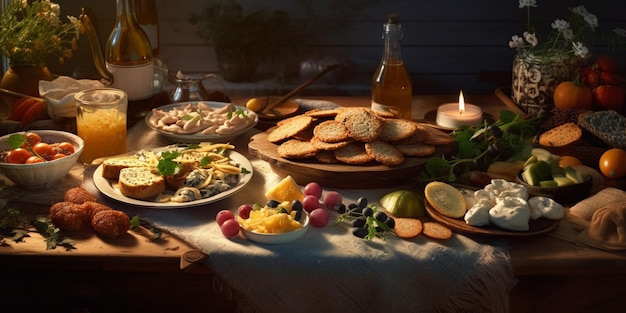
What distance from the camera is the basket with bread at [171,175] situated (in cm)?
190

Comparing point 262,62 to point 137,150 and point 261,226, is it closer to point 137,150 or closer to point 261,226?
point 137,150

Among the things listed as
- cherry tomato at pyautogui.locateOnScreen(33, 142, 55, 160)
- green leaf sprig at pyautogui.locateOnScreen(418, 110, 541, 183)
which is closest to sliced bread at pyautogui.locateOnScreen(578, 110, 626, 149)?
green leaf sprig at pyautogui.locateOnScreen(418, 110, 541, 183)

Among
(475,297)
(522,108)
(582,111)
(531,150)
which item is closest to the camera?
(475,297)

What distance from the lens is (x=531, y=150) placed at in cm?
212

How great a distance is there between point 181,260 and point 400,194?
51 cm

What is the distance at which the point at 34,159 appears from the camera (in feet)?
6.47

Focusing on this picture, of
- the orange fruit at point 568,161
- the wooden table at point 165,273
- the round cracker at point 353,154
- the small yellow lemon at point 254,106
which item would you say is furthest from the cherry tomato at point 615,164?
the small yellow lemon at point 254,106

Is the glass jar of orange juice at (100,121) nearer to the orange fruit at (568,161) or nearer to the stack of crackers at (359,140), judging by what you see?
the stack of crackers at (359,140)

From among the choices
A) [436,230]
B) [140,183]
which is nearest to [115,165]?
[140,183]

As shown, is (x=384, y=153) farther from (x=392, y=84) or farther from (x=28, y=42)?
(x=28, y=42)

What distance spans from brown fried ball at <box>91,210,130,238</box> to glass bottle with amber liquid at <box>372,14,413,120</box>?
2.86 ft

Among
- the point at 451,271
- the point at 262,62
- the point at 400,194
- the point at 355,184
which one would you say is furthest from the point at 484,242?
the point at 262,62

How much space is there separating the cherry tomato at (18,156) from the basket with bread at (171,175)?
16 centimetres

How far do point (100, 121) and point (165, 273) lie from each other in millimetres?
538
